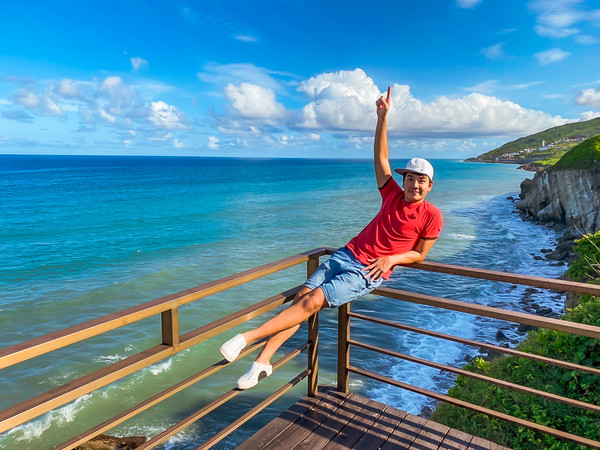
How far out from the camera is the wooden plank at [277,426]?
9.32 ft

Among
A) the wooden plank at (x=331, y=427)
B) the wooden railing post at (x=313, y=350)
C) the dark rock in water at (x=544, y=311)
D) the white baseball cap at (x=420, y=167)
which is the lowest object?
the dark rock in water at (x=544, y=311)

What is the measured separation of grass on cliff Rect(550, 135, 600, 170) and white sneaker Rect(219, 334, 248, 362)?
27.1m

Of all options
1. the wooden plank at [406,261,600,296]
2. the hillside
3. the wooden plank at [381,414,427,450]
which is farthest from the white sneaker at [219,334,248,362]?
the hillside

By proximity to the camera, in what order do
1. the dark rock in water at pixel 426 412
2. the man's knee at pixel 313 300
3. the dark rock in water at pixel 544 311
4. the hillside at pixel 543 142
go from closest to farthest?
the man's knee at pixel 313 300
the dark rock in water at pixel 426 412
the dark rock in water at pixel 544 311
the hillside at pixel 543 142

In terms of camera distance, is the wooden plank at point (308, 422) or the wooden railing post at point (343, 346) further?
the wooden railing post at point (343, 346)

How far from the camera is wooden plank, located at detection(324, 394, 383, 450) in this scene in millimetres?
2871

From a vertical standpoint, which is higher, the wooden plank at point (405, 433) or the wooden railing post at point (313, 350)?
the wooden railing post at point (313, 350)

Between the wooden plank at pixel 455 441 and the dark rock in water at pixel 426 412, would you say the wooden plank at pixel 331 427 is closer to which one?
the wooden plank at pixel 455 441

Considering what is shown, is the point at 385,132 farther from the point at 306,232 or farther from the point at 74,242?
the point at 74,242

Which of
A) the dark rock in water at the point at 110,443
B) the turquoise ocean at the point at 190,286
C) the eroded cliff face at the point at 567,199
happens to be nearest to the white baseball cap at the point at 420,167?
the dark rock in water at the point at 110,443

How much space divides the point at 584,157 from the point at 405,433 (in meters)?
28.0

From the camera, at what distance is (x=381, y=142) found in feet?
11.0

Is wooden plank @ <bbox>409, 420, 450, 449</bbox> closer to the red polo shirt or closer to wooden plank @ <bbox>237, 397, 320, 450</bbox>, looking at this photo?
wooden plank @ <bbox>237, 397, 320, 450</bbox>

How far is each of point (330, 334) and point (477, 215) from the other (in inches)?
1076
